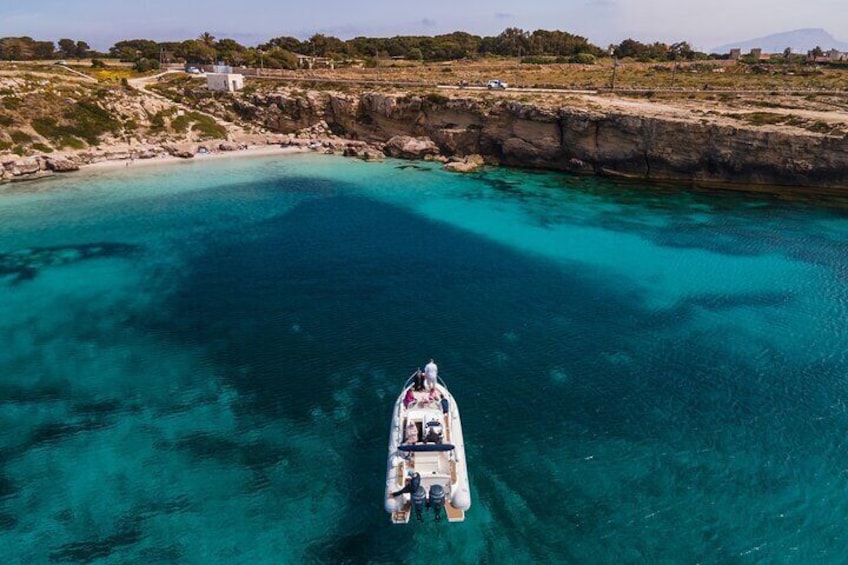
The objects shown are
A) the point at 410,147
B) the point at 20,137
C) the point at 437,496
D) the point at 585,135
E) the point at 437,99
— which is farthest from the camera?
the point at 410,147

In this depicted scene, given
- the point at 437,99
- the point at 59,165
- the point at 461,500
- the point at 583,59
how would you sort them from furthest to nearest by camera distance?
the point at 583,59 < the point at 437,99 < the point at 59,165 < the point at 461,500

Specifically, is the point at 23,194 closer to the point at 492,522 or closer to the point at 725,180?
the point at 492,522

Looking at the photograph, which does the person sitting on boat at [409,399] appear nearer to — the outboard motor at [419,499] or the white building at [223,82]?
the outboard motor at [419,499]

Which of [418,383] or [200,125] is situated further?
[200,125]

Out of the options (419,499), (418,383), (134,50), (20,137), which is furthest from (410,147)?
(134,50)

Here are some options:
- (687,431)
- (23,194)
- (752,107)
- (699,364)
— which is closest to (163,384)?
(687,431)

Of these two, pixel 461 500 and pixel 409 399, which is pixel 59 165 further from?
A: pixel 461 500

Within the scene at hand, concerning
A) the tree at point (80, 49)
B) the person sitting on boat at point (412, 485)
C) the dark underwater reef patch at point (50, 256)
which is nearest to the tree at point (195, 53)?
the tree at point (80, 49)
